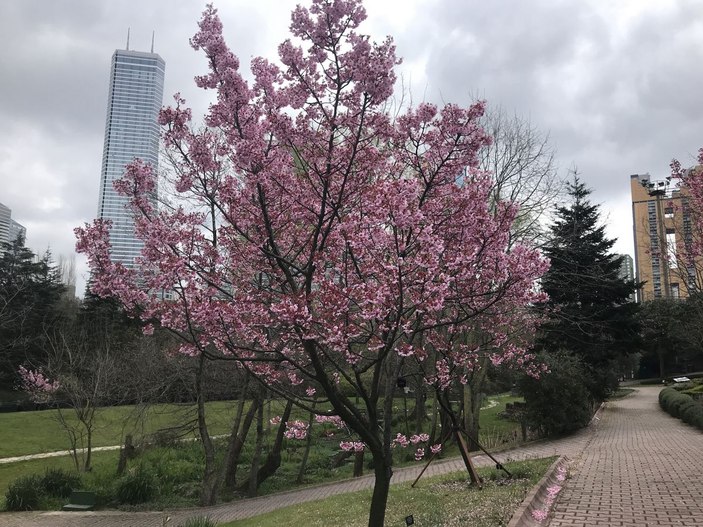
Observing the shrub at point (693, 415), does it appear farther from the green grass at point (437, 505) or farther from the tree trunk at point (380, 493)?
the tree trunk at point (380, 493)

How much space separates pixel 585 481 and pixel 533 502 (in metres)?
2.51

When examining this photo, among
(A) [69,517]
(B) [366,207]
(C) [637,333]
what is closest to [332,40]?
(B) [366,207]

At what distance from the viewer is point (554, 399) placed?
15500 mm

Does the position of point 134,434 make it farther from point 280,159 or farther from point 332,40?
point 332,40

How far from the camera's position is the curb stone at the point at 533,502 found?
5892mm

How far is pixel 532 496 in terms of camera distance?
22.6 feet

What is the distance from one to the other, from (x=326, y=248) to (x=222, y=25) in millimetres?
2754

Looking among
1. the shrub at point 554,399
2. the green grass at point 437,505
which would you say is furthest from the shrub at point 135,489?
the shrub at point 554,399

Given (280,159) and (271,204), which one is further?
(271,204)

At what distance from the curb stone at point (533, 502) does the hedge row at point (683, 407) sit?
1009 centimetres

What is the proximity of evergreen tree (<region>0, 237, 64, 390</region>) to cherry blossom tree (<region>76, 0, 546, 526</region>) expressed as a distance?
22.4 meters

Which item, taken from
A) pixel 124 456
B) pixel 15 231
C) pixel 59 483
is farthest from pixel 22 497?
pixel 15 231

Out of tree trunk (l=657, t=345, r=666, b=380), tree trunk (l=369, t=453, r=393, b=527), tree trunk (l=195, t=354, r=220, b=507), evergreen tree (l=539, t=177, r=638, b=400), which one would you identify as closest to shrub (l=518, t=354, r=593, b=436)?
evergreen tree (l=539, t=177, r=638, b=400)

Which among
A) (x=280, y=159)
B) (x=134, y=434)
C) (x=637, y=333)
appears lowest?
(x=134, y=434)
